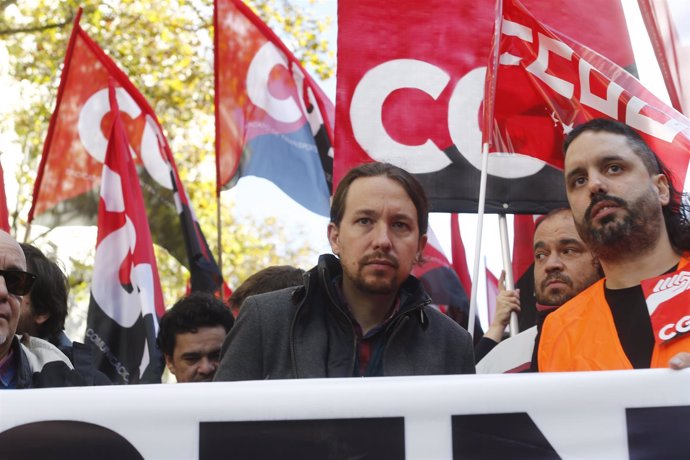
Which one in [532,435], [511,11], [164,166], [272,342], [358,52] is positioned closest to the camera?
[532,435]

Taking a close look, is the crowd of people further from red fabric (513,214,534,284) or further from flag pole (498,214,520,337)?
red fabric (513,214,534,284)

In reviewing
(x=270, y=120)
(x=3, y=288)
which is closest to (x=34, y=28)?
(x=270, y=120)

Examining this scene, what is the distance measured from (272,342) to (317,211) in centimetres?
461

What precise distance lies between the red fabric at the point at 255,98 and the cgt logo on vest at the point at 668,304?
4.61 metres

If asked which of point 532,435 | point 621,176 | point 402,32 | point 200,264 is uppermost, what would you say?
point 402,32

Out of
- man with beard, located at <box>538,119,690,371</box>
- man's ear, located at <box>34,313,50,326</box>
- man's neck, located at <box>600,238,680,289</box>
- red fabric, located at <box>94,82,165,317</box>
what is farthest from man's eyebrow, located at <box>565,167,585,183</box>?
red fabric, located at <box>94,82,165,317</box>

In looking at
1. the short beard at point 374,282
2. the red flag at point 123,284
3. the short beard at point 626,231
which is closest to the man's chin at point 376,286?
the short beard at point 374,282

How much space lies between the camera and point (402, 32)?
530 centimetres

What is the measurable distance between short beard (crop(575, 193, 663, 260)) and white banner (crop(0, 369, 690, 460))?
59 cm

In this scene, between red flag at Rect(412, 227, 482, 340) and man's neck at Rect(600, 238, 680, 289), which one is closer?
man's neck at Rect(600, 238, 680, 289)

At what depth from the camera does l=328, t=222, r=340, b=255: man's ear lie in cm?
336

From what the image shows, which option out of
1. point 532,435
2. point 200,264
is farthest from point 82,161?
point 532,435

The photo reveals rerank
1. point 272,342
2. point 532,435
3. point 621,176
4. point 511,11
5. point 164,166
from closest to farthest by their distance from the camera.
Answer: point 532,435 < point 272,342 < point 621,176 < point 511,11 < point 164,166

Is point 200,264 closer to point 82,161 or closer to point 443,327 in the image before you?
point 82,161
